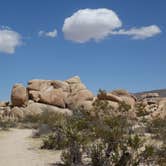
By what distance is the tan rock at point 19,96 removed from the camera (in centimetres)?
4756

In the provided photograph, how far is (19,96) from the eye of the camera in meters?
47.8

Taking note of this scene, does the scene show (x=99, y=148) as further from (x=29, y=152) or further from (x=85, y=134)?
(x=29, y=152)

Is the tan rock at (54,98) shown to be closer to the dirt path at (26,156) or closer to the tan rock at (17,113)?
the tan rock at (17,113)

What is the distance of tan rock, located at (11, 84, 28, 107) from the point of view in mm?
47562

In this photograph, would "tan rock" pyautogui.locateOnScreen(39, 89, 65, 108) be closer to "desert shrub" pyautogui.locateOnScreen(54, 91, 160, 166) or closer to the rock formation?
the rock formation

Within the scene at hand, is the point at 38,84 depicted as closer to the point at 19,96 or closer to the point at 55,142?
the point at 19,96

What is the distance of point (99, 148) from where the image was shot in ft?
43.3

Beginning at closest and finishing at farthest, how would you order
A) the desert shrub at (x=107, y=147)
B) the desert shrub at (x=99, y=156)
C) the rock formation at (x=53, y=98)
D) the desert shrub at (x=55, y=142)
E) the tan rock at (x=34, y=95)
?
the desert shrub at (x=107, y=147) < the desert shrub at (x=99, y=156) < the desert shrub at (x=55, y=142) < the rock formation at (x=53, y=98) < the tan rock at (x=34, y=95)

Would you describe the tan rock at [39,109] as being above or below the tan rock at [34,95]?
below

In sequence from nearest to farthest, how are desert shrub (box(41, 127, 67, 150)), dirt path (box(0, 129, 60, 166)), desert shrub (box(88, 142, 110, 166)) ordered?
desert shrub (box(88, 142, 110, 166))
dirt path (box(0, 129, 60, 166))
desert shrub (box(41, 127, 67, 150))

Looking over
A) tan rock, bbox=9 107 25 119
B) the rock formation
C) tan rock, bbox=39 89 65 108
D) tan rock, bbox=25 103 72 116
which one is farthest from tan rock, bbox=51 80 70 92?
tan rock, bbox=9 107 25 119

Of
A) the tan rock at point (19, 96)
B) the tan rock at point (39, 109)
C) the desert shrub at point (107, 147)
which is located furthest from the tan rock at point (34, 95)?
the desert shrub at point (107, 147)

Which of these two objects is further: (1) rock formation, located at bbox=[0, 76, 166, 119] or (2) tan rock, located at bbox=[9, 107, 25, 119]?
(1) rock formation, located at bbox=[0, 76, 166, 119]

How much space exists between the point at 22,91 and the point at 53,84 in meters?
3.73
